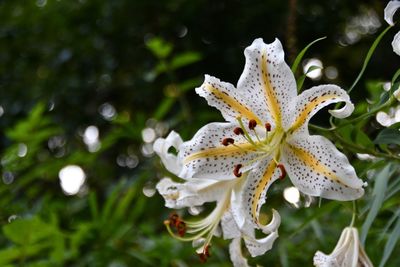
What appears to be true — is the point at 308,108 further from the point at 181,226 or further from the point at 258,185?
the point at 181,226

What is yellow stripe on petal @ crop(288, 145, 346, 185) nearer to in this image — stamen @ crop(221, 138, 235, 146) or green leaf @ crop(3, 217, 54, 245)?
stamen @ crop(221, 138, 235, 146)

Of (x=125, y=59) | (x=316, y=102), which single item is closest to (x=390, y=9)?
(x=316, y=102)

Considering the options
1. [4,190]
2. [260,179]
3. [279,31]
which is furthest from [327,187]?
[279,31]

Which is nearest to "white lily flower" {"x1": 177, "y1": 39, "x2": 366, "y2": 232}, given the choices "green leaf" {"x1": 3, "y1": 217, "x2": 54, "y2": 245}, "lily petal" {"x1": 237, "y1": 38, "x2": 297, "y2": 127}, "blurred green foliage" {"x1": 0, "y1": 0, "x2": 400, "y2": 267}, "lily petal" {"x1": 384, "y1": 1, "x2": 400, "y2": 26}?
"lily petal" {"x1": 237, "y1": 38, "x2": 297, "y2": 127}

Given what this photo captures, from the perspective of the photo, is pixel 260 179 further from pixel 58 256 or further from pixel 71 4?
pixel 71 4

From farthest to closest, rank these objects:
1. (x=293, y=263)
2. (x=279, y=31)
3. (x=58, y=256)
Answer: (x=279, y=31), (x=293, y=263), (x=58, y=256)
